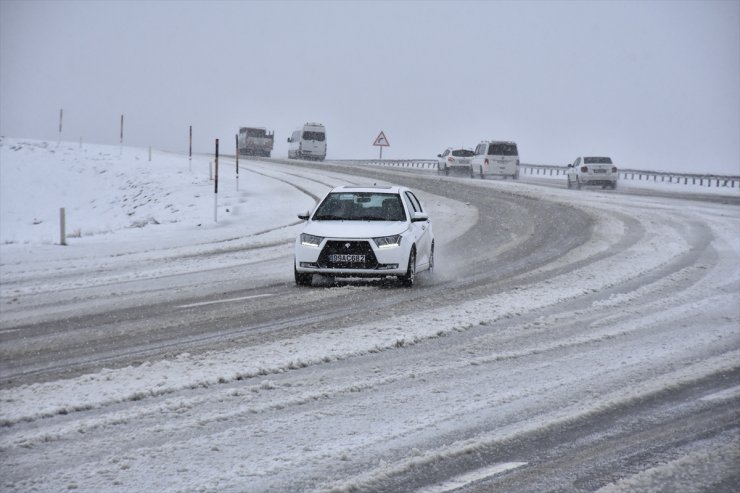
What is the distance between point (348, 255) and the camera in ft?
42.2

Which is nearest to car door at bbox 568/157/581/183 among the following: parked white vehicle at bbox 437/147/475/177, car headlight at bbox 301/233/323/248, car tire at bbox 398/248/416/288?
parked white vehicle at bbox 437/147/475/177

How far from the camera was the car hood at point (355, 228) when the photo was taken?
13.0 metres

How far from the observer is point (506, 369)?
760 centimetres

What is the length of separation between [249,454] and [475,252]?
501 inches

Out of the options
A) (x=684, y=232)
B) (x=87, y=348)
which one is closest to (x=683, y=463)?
(x=87, y=348)

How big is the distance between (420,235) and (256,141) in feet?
192

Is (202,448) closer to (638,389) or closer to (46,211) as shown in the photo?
(638,389)

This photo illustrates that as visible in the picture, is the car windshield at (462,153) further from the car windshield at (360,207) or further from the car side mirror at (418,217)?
the car side mirror at (418,217)

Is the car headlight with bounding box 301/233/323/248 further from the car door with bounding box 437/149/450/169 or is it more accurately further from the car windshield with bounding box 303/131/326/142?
the car windshield with bounding box 303/131/326/142

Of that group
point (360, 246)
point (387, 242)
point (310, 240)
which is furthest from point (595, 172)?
point (310, 240)

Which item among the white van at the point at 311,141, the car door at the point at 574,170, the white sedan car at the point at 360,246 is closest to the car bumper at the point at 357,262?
the white sedan car at the point at 360,246

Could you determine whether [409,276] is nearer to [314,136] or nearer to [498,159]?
[498,159]

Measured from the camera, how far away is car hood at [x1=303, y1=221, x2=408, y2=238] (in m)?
13.0

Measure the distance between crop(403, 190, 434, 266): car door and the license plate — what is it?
101 cm
